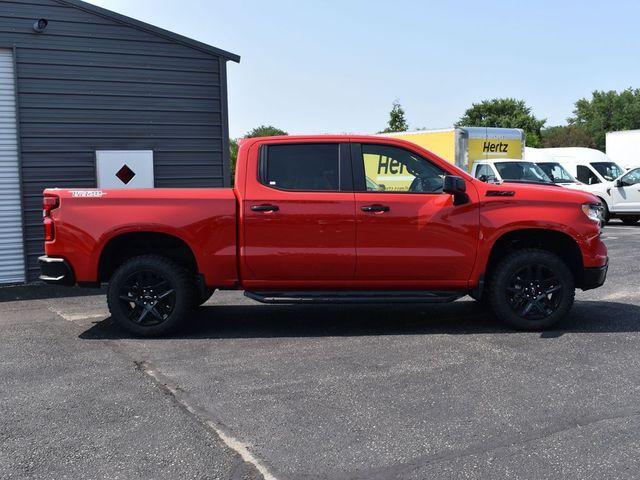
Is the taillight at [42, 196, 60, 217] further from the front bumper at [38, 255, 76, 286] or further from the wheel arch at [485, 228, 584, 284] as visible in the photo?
the wheel arch at [485, 228, 584, 284]

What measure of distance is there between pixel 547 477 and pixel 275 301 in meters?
3.36

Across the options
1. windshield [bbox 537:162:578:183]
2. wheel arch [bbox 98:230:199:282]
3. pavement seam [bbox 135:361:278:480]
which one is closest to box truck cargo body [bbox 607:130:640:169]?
windshield [bbox 537:162:578:183]

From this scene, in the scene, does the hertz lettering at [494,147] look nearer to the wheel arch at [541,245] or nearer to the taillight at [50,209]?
the wheel arch at [541,245]

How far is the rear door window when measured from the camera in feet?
20.9

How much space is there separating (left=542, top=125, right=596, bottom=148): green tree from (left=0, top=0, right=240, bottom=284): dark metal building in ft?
228

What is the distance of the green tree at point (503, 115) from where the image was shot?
235ft

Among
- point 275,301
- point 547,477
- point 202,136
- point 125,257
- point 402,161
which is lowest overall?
point 547,477

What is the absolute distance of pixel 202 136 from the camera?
36.3 feet

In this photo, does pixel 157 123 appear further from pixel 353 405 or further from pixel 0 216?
pixel 353 405

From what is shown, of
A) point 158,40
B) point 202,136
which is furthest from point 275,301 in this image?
point 158,40

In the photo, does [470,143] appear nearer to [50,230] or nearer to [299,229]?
[299,229]

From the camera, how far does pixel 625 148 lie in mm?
27828

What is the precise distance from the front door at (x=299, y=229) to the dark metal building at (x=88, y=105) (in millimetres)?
4954

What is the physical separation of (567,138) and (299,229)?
76915 mm
